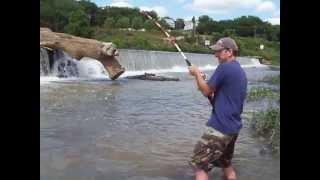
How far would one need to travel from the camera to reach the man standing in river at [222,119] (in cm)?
377

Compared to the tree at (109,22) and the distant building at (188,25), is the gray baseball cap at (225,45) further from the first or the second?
the tree at (109,22)

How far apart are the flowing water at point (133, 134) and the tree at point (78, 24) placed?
1.26 feet

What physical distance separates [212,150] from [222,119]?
Result: 0.78ft

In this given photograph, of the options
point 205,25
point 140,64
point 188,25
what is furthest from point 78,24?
point 205,25

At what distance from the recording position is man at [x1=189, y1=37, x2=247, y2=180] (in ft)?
12.4

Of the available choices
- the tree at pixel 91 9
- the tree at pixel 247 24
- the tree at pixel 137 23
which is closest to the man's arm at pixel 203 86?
the tree at pixel 247 24

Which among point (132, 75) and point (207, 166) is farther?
point (132, 75)

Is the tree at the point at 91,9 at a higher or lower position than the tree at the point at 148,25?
higher
